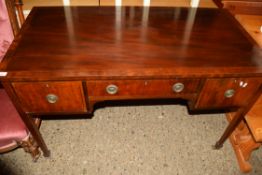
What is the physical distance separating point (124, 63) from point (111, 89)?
13 cm

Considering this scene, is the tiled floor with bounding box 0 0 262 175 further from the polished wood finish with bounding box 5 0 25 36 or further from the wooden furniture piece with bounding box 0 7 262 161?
the wooden furniture piece with bounding box 0 7 262 161

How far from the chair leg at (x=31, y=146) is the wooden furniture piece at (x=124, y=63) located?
5 centimetres

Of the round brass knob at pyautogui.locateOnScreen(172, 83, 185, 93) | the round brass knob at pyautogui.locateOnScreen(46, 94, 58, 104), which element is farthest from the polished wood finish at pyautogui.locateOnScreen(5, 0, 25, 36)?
the round brass knob at pyautogui.locateOnScreen(172, 83, 185, 93)

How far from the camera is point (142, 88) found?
93cm

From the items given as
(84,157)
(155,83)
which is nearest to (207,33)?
(155,83)

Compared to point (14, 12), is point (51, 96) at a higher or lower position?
lower

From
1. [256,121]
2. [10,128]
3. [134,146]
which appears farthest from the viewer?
[134,146]

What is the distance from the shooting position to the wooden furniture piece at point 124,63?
33.6 inches

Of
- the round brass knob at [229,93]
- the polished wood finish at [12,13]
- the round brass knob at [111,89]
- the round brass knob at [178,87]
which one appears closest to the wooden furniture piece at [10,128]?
the polished wood finish at [12,13]

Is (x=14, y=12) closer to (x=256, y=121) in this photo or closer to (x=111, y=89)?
(x=111, y=89)

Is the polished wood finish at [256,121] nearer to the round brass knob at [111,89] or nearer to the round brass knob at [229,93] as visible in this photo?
the round brass knob at [229,93]

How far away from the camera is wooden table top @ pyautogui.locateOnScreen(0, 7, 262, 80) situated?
0.86 m

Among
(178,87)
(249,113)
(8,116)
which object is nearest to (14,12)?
(8,116)

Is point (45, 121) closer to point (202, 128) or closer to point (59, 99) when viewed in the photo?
point (59, 99)
